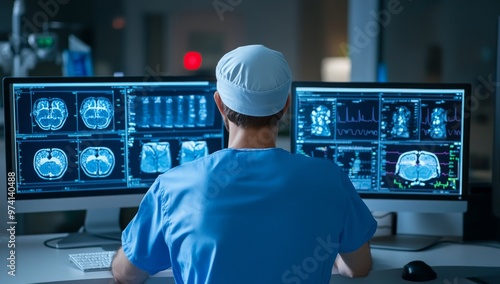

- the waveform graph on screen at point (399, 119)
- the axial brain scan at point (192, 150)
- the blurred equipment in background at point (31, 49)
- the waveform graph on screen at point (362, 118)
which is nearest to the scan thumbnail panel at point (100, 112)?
the axial brain scan at point (192, 150)

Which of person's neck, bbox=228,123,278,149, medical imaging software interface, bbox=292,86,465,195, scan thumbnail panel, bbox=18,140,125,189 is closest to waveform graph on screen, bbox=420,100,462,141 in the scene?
medical imaging software interface, bbox=292,86,465,195

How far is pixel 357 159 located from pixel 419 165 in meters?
0.18

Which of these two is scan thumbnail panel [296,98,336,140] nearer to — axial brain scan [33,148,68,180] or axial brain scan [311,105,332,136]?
axial brain scan [311,105,332,136]

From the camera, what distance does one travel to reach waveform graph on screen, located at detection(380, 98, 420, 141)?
7.04ft

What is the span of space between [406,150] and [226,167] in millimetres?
845

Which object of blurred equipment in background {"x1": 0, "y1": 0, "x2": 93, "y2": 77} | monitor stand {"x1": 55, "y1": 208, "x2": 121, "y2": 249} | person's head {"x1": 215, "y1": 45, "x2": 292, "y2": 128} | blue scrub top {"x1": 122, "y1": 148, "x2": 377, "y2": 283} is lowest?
monitor stand {"x1": 55, "y1": 208, "x2": 121, "y2": 249}

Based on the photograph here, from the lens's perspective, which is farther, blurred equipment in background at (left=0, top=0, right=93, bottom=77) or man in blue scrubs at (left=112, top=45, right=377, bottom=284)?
blurred equipment in background at (left=0, top=0, right=93, bottom=77)

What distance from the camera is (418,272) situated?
1.88 meters

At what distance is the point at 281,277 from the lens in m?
1.46

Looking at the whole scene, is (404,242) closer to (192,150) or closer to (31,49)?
(192,150)

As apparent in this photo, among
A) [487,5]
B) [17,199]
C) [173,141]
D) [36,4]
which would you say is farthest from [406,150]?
[36,4]

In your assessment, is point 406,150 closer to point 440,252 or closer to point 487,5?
point 440,252

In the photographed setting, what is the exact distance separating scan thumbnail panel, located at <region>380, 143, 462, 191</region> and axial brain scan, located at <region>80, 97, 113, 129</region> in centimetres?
78

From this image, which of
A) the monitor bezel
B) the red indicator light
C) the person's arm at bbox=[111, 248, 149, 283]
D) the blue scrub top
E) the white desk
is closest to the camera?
the blue scrub top
